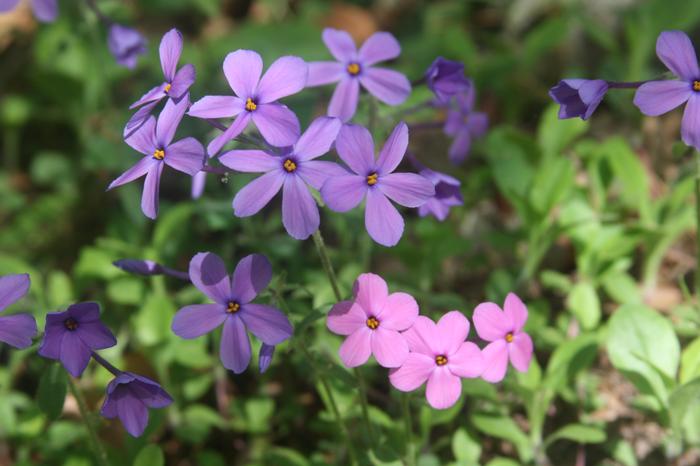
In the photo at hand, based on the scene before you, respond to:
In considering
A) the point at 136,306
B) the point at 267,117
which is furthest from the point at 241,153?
the point at 136,306

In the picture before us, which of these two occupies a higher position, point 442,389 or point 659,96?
point 659,96

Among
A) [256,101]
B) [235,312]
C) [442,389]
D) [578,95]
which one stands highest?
[578,95]

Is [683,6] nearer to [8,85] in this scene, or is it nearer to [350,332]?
[350,332]

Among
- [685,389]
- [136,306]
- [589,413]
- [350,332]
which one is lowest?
[136,306]

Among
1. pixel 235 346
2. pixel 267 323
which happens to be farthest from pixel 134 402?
pixel 267 323

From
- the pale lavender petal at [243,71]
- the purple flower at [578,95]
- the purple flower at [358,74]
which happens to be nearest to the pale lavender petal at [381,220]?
the pale lavender petal at [243,71]

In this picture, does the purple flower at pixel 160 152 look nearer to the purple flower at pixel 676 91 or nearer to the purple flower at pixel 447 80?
the purple flower at pixel 447 80

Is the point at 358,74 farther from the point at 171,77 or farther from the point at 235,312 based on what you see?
the point at 235,312
